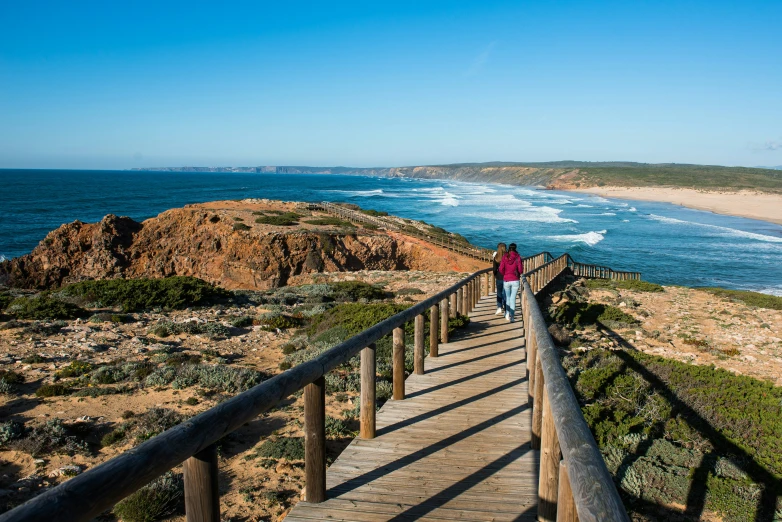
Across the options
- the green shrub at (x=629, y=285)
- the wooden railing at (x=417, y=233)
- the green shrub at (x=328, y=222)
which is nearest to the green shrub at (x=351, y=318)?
the green shrub at (x=629, y=285)

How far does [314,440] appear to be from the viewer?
326cm

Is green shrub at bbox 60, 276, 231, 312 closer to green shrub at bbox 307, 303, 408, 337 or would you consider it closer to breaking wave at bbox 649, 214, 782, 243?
green shrub at bbox 307, 303, 408, 337

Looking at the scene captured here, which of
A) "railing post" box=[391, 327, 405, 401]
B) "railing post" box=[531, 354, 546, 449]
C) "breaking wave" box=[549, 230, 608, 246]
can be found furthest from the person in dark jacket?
"breaking wave" box=[549, 230, 608, 246]

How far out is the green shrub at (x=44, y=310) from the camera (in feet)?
37.9

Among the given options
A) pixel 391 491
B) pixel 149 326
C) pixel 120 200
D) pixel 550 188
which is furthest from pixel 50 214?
pixel 550 188

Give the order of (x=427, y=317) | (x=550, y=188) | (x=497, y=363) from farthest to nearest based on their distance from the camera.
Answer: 1. (x=550, y=188)
2. (x=427, y=317)
3. (x=497, y=363)

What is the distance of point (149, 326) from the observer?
38.3ft

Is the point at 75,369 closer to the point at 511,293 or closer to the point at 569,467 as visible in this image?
the point at 511,293

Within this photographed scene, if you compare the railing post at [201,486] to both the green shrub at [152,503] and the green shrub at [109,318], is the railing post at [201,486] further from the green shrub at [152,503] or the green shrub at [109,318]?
the green shrub at [109,318]

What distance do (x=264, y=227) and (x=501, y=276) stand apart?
75.2ft

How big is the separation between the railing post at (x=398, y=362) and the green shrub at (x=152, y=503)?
2.32 metres

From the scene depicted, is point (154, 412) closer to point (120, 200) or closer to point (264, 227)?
point (264, 227)

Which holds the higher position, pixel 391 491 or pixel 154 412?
pixel 391 491

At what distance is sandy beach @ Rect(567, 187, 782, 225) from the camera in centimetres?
7412
